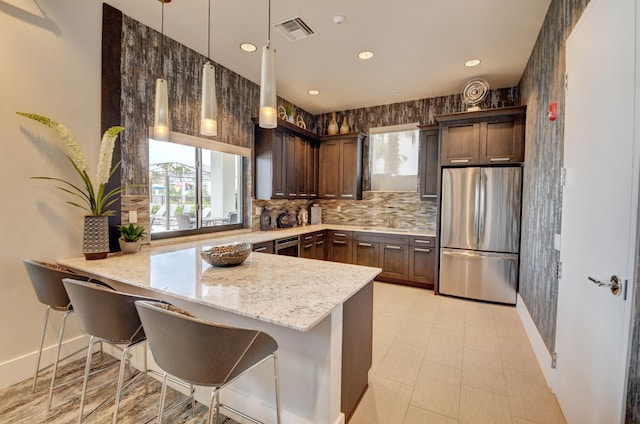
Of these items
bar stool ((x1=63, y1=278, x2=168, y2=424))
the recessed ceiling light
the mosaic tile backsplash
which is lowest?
bar stool ((x1=63, y1=278, x2=168, y2=424))

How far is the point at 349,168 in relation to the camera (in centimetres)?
494

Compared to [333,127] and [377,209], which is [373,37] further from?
[377,209]

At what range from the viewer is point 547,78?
2.41 meters

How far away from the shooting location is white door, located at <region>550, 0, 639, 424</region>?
1168mm

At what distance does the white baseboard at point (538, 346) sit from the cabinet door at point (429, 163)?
1874 millimetres

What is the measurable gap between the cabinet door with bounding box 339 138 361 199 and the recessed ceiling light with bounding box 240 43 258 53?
2282 millimetres

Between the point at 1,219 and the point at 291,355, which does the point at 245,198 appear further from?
the point at 291,355

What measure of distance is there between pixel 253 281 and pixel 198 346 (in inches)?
23.3

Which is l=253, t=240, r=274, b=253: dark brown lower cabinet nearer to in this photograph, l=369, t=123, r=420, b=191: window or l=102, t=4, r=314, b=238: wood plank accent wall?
l=102, t=4, r=314, b=238: wood plank accent wall

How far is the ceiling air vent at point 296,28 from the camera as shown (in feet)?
8.32

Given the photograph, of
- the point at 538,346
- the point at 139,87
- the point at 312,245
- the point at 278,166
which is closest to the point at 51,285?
the point at 139,87

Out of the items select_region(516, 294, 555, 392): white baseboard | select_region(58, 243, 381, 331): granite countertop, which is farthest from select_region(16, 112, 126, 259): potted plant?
select_region(516, 294, 555, 392): white baseboard

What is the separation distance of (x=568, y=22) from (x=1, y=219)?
13.7 feet

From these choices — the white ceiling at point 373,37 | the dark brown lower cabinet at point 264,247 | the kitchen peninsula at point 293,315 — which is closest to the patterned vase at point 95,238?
the kitchen peninsula at point 293,315
